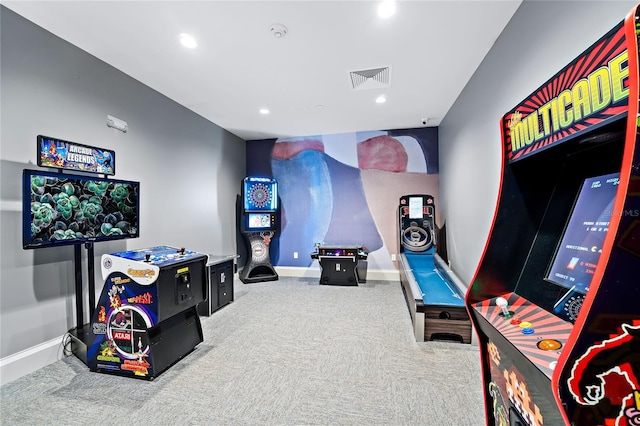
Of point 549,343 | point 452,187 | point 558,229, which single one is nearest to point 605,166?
point 558,229

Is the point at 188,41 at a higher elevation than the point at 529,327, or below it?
higher

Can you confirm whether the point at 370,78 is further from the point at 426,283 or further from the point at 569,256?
the point at 569,256

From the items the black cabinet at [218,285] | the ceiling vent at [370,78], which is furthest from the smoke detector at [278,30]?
the black cabinet at [218,285]

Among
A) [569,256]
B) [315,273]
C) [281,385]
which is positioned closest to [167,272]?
[281,385]

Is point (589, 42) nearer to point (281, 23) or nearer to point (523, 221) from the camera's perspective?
point (523, 221)

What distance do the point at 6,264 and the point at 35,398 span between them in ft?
3.16

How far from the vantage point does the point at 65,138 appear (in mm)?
2363

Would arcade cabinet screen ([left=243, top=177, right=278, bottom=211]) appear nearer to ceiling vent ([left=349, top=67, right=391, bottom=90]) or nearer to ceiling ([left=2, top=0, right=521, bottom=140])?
ceiling ([left=2, top=0, right=521, bottom=140])

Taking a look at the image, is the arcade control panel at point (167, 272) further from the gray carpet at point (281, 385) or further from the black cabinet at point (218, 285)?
the black cabinet at point (218, 285)

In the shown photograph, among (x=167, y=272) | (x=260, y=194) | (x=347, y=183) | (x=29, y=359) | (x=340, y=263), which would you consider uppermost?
(x=347, y=183)

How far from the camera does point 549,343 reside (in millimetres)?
692

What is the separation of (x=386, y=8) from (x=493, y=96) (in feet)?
4.03

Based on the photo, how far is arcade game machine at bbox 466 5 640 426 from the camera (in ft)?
1.68

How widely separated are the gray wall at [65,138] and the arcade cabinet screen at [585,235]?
327 cm
